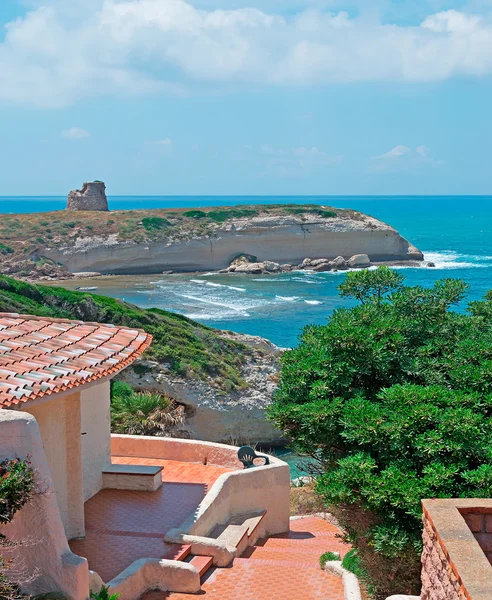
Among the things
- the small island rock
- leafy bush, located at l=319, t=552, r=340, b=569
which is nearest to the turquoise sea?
the small island rock

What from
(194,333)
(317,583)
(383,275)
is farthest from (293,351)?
(194,333)

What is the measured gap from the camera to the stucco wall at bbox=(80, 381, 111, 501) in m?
13.1

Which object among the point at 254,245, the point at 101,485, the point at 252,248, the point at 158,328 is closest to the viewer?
the point at 101,485

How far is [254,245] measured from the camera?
94625 millimetres

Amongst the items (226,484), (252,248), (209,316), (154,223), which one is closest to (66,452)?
(226,484)

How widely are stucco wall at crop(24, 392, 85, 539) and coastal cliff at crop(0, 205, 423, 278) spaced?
2865 inches

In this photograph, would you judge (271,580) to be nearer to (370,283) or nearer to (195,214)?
(370,283)

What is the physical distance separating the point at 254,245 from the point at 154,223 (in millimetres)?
13197

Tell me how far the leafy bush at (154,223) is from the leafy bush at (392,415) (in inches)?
3241

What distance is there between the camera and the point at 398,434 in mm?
8781

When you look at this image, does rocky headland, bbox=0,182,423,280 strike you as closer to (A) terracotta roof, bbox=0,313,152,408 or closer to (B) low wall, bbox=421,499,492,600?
(A) terracotta roof, bbox=0,313,152,408

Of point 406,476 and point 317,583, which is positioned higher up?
point 406,476

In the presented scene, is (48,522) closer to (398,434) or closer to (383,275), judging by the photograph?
(398,434)

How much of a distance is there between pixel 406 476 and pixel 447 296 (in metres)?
4.90
